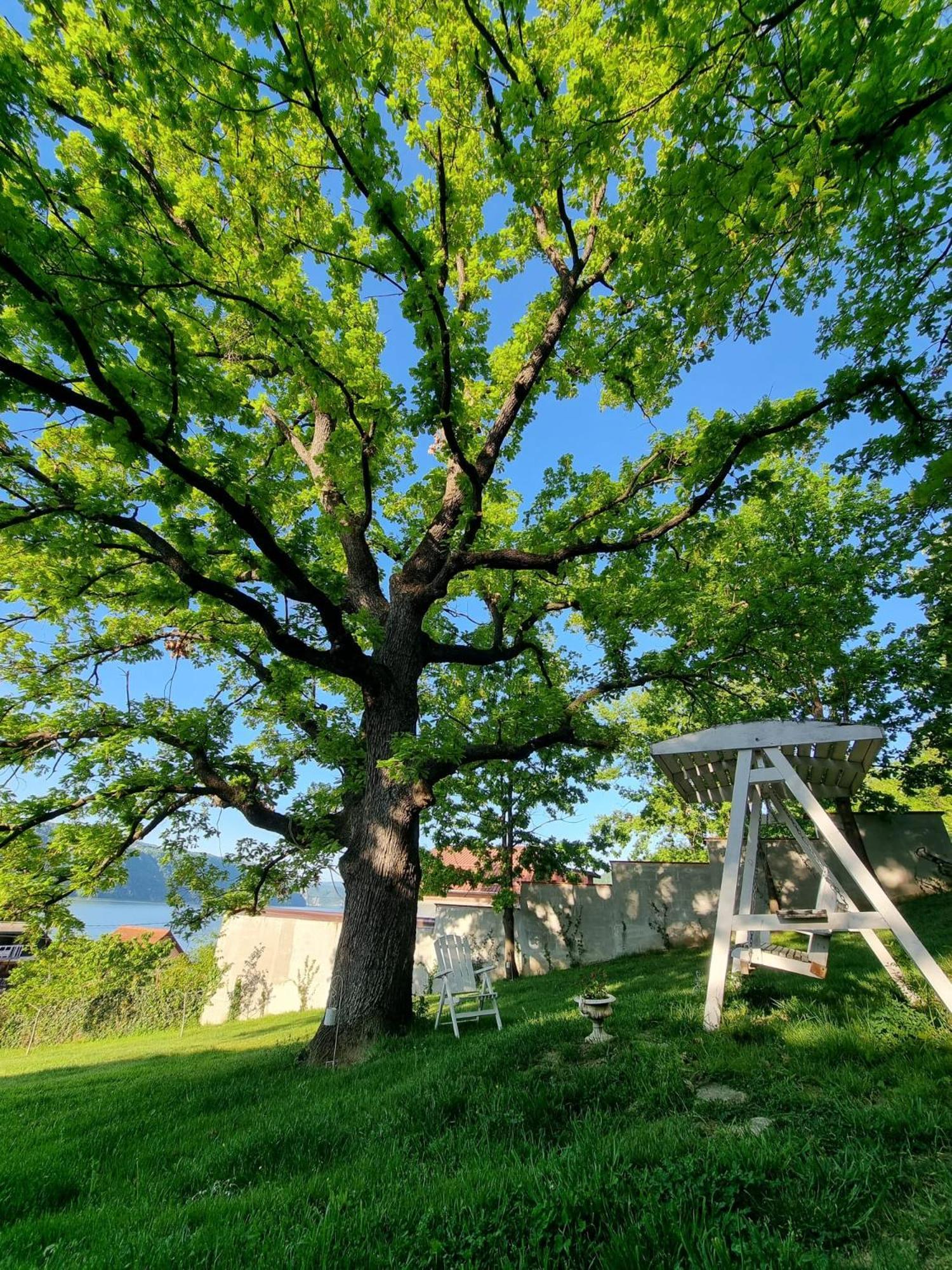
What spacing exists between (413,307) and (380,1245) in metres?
6.21

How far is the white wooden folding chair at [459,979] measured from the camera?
641cm

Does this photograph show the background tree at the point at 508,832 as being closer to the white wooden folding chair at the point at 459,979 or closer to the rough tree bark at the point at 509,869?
the rough tree bark at the point at 509,869

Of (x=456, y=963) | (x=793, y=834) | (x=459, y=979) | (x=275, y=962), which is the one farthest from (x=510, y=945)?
(x=793, y=834)

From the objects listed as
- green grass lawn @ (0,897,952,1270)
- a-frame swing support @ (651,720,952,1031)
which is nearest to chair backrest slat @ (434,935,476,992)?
green grass lawn @ (0,897,952,1270)

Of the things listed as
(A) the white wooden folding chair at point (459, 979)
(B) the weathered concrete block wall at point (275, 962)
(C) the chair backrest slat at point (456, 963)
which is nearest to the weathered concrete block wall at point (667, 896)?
(B) the weathered concrete block wall at point (275, 962)

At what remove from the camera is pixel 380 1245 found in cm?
200

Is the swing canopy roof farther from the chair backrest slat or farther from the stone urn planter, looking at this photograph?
the chair backrest slat

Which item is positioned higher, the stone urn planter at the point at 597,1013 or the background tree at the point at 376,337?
the background tree at the point at 376,337

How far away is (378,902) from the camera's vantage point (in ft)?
19.4

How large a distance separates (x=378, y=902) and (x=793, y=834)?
449 centimetres

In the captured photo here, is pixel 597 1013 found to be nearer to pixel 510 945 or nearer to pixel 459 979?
pixel 459 979

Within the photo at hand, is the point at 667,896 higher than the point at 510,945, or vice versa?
the point at 667,896

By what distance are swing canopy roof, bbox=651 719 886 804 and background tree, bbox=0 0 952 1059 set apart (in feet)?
7.04

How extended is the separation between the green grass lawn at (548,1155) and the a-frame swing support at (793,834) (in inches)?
14.0
